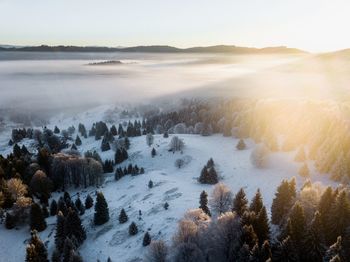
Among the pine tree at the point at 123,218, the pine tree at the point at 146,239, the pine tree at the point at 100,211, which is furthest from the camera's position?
the pine tree at the point at 100,211

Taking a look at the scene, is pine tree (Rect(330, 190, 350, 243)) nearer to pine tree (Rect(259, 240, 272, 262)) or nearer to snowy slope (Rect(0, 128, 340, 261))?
pine tree (Rect(259, 240, 272, 262))

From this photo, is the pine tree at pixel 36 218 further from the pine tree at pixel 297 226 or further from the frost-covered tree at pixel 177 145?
the frost-covered tree at pixel 177 145

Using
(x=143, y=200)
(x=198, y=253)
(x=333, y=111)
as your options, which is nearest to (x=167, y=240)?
(x=198, y=253)

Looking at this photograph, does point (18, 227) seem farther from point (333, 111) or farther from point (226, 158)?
point (333, 111)

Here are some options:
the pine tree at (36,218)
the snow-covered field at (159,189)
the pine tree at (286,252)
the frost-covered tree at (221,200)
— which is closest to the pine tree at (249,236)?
the pine tree at (286,252)

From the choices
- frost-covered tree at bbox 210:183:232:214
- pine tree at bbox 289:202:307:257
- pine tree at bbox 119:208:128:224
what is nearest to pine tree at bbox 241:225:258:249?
pine tree at bbox 289:202:307:257

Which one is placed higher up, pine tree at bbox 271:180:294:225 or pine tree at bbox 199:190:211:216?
pine tree at bbox 271:180:294:225
